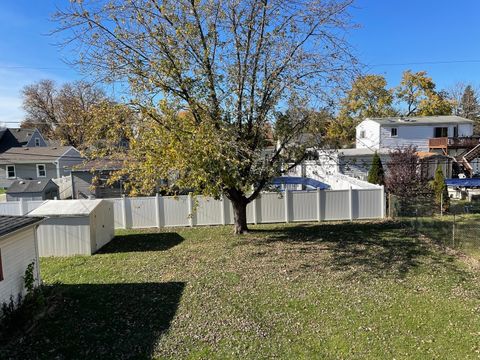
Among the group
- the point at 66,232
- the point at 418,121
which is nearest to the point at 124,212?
the point at 66,232

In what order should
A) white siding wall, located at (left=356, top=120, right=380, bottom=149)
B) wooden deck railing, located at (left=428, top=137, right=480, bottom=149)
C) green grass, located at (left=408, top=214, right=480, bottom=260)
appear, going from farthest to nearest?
white siding wall, located at (left=356, top=120, right=380, bottom=149), wooden deck railing, located at (left=428, top=137, right=480, bottom=149), green grass, located at (left=408, top=214, right=480, bottom=260)

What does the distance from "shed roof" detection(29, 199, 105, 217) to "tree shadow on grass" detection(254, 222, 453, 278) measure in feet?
19.4

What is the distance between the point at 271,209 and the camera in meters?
16.0

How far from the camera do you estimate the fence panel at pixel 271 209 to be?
52.0ft

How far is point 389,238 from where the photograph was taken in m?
12.3

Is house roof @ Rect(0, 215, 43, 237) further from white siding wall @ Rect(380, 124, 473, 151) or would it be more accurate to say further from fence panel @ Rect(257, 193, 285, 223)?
white siding wall @ Rect(380, 124, 473, 151)

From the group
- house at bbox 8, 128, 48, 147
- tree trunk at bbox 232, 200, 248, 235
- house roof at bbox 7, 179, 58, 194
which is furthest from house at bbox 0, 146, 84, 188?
tree trunk at bbox 232, 200, 248, 235

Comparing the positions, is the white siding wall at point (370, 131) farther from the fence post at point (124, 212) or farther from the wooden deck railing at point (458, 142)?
the fence post at point (124, 212)

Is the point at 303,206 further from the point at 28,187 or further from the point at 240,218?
the point at 28,187

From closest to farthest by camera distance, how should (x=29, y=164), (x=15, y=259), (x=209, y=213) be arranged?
(x=15, y=259)
(x=209, y=213)
(x=29, y=164)

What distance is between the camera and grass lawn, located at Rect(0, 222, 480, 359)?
555cm

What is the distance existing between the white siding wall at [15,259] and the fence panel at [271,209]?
9.69 m

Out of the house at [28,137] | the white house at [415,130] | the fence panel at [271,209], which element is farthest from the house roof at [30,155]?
the white house at [415,130]

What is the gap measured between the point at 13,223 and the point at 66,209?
4886 mm
